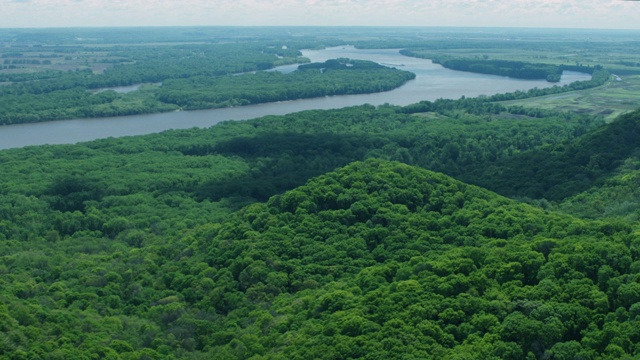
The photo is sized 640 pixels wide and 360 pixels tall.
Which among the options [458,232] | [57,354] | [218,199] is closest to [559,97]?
[218,199]

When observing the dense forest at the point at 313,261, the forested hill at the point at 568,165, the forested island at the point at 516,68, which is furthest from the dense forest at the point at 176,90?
the forested hill at the point at 568,165

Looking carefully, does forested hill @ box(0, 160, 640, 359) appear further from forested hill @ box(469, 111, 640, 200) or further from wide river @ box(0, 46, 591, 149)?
wide river @ box(0, 46, 591, 149)

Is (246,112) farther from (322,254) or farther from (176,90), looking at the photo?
(322,254)

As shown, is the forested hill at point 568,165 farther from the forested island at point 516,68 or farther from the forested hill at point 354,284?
the forested island at point 516,68

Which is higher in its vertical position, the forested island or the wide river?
the forested island

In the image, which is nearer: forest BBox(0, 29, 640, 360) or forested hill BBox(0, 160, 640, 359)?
forested hill BBox(0, 160, 640, 359)

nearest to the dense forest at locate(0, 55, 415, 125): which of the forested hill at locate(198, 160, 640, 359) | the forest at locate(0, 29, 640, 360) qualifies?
the forest at locate(0, 29, 640, 360)

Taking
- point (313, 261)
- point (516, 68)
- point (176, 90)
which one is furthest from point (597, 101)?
point (313, 261)
